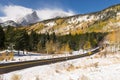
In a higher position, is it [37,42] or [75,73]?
[37,42]

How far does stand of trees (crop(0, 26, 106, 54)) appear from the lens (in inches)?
3775

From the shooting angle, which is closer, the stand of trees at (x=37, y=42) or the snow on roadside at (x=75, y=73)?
the snow on roadside at (x=75, y=73)

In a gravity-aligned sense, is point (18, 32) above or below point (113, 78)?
above

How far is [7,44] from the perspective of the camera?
322ft

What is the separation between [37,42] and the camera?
132 meters

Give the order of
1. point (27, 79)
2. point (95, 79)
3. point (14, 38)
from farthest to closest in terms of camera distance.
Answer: point (14, 38), point (27, 79), point (95, 79)

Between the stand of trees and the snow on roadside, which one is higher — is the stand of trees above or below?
above

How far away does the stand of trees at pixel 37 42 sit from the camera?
9588cm

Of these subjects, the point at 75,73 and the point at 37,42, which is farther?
the point at 37,42

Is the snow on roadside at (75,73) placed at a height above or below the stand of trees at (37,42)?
below

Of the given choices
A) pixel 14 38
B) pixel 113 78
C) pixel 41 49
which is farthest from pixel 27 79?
pixel 41 49

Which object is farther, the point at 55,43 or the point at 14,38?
the point at 55,43

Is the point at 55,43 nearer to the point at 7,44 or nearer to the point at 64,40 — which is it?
the point at 64,40

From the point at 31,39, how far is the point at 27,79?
361 feet
